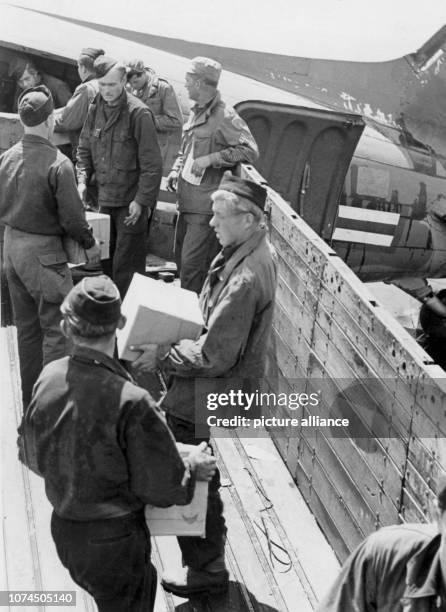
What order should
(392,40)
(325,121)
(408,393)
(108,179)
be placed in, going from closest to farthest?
(408,393)
(108,179)
(325,121)
(392,40)

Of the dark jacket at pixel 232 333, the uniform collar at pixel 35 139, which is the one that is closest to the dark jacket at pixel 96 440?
the dark jacket at pixel 232 333

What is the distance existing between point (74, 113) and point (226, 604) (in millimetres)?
4634

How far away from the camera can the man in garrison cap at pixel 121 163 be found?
6254 mm

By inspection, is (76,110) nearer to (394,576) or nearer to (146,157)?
(146,157)

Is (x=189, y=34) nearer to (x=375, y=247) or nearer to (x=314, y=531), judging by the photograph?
(x=375, y=247)

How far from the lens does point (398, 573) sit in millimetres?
2430

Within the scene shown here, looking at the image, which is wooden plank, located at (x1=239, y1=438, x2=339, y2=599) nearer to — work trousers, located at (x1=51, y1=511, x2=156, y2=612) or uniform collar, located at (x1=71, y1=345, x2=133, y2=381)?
work trousers, located at (x1=51, y1=511, x2=156, y2=612)

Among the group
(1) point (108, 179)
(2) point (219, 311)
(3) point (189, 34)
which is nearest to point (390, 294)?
(3) point (189, 34)

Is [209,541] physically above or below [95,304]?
below

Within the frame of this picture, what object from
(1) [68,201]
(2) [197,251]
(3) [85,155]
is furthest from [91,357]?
(3) [85,155]

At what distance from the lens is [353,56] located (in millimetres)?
9781

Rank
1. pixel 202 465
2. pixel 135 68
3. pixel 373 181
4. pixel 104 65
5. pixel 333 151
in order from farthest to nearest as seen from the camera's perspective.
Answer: pixel 373 181 → pixel 333 151 → pixel 135 68 → pixel 104 65 → pixel 202 465

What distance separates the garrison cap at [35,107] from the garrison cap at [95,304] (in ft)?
7.14

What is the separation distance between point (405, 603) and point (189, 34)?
8.05 metres
